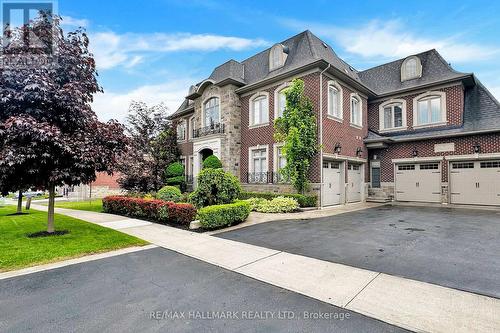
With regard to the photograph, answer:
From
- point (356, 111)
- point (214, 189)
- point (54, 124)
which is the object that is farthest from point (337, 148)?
point (54, 124)

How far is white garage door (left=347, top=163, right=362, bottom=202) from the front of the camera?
627 inches

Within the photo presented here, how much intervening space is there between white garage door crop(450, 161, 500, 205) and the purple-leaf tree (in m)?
17.3

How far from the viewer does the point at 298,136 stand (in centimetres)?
1302

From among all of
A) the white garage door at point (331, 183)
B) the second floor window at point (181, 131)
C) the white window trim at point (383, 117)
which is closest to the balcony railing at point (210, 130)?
the second floor window at point (181, 131)

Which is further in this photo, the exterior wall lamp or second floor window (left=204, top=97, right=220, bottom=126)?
second floor window (left=204, top=97, right=220, bottom=126)

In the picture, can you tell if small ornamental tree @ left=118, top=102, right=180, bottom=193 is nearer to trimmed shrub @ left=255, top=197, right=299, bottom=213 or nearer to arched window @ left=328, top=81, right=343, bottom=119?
trimmed shrub @ left=255, top=197, right=299, bottom=213

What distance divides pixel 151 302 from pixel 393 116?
18808mm

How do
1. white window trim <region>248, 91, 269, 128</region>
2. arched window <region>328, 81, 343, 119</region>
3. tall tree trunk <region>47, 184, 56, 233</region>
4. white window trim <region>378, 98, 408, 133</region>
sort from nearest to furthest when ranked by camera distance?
tall tree trunk <region>47, 184, 56, 233</region>, arched window <region>328, 81, 343, 119</region>, white window trim <region>248, 91, 269, 128</region>, white window trim <region>378, 98, 408, 133</region>

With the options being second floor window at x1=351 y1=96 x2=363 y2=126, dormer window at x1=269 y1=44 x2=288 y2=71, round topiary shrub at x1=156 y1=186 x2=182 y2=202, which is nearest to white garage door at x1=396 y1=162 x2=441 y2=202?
second floor window at x1=351 y1=96 x2=363 y2=126

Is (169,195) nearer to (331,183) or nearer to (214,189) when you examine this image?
(214,189)

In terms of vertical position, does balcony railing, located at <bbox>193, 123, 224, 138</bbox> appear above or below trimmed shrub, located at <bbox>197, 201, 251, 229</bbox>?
above

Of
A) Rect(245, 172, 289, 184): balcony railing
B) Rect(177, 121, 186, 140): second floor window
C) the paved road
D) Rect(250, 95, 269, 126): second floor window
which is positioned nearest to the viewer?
the paved road

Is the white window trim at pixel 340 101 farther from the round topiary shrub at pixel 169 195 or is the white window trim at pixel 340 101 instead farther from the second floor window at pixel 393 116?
the round topiary shrub at pixel 169 195

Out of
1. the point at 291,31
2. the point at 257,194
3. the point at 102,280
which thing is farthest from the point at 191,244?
the point at 291,31
